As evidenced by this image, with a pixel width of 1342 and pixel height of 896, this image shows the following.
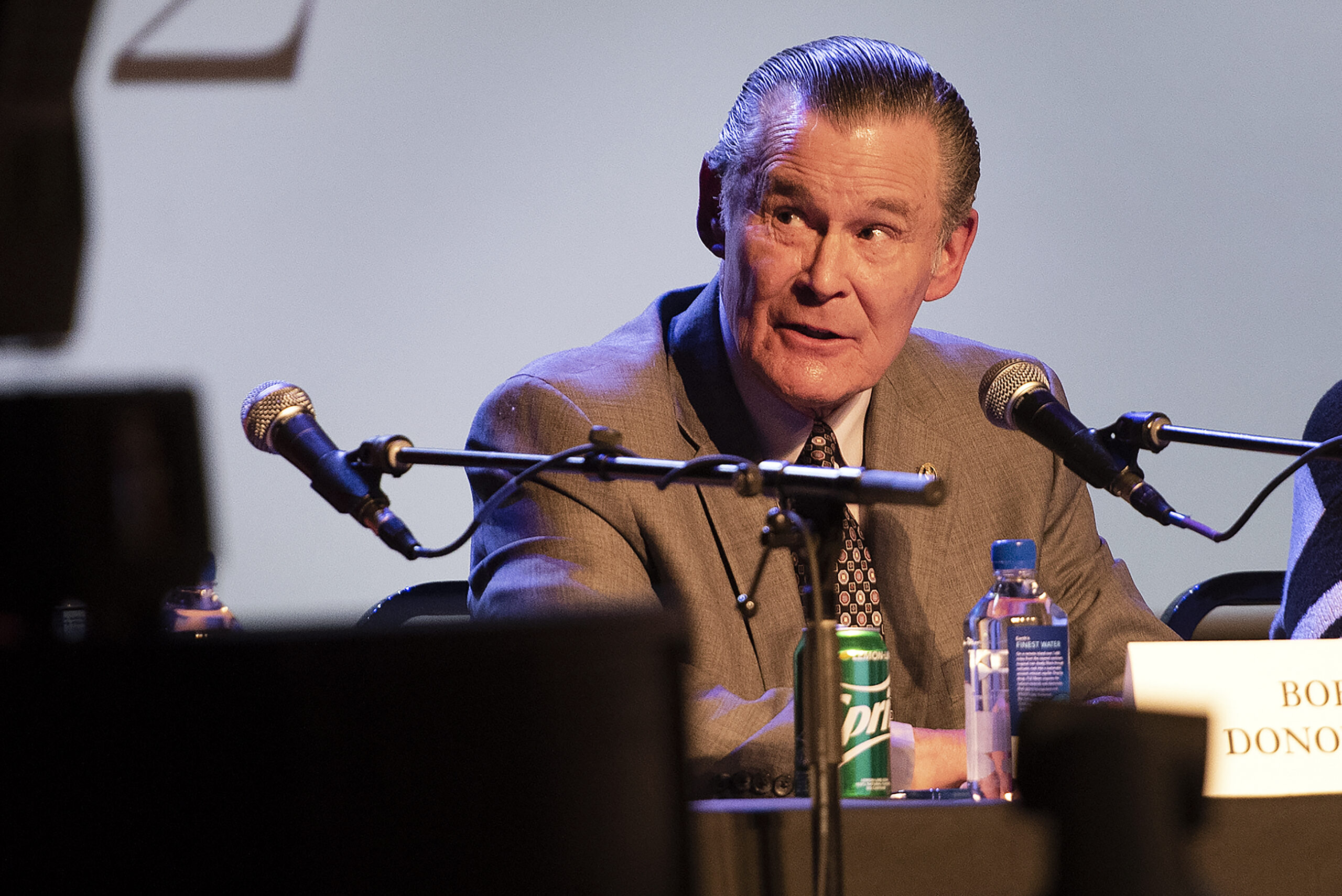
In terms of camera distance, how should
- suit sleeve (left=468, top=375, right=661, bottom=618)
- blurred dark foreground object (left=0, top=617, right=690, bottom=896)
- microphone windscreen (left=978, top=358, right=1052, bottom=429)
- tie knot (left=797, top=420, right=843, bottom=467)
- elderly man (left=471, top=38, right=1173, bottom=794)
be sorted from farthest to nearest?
tie knot (left=797, top=420, right=843, bottom=467) → elderly man (left=471, top=38, right=1173, bottom=794) → suit sleeve (left=468, top=375, right=661, bottom=618) → microphone windscreen (left=978, top=358, right=1052, bottom=429) → blurred dark foreground object (left=0, top=617, right=690, bottom=896)

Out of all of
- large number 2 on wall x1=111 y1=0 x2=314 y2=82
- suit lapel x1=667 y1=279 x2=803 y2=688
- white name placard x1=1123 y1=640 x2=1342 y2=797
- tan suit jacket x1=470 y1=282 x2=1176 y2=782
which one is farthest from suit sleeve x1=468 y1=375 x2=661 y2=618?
large number 2 on wall x1=111 y1=0 x2=314 y2=82

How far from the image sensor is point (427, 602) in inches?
85.0

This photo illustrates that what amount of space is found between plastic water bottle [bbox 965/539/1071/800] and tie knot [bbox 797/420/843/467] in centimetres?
48

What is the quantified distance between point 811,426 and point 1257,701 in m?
0.99

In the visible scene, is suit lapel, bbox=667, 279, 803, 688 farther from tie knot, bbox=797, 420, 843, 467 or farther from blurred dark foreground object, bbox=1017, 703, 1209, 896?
blurred dark foreground object, bbox=1017, 703, 1209, 896

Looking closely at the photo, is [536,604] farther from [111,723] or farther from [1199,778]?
[111,723]

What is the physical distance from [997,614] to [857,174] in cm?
66

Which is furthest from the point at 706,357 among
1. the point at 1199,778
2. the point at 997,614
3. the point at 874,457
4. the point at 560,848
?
the point at 560,848

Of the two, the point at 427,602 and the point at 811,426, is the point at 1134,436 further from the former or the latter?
the point at 427,602

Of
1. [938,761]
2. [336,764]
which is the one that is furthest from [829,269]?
[336,764]

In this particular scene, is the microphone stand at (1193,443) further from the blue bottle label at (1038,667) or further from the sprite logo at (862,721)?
the sprite logo at (862,721)

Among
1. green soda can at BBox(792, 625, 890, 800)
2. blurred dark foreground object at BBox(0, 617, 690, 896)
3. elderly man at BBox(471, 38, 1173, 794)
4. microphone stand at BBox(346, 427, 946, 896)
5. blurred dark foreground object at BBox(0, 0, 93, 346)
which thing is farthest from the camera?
blurred dark foreground object at BBox(0, 0, 93, 346)

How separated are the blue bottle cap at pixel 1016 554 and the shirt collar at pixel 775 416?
63cm

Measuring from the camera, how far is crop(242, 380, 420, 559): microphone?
49.4 inches
